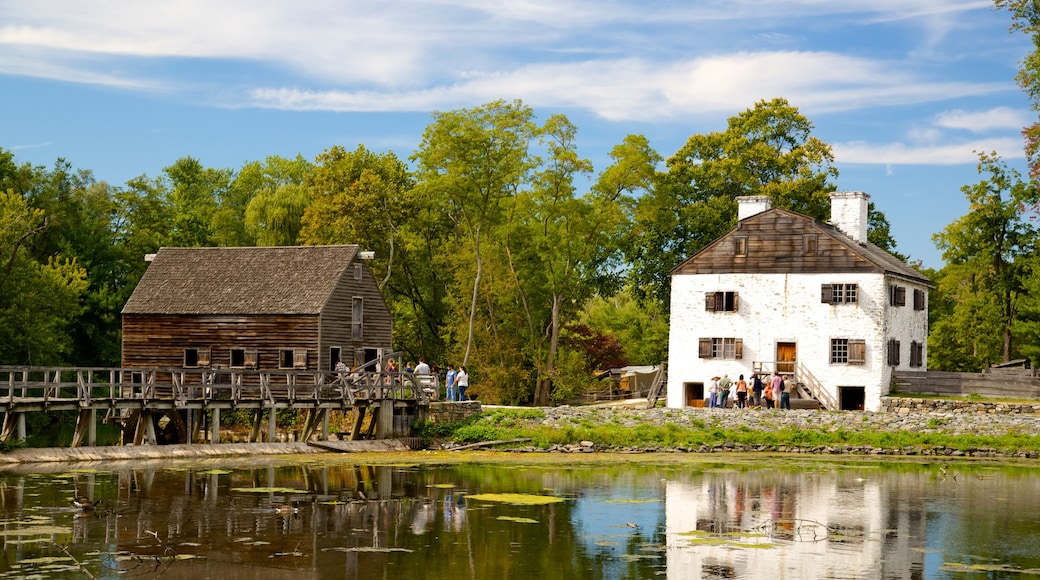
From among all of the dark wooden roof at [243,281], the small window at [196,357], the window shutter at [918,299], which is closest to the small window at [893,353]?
the window shutter at [918,299]

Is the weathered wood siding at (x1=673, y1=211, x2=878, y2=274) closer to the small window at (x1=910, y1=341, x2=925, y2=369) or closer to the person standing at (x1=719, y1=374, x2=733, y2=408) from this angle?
the small window at (x1=910, y1=341, x2=925, y2=369)

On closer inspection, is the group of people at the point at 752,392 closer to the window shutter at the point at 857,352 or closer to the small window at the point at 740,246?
the window shutter at the point at 857,352

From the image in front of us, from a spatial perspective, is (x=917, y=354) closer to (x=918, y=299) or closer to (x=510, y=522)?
(x=918, y=299)

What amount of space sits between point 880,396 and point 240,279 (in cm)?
2482

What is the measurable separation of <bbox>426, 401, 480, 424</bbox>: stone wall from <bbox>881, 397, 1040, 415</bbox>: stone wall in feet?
47.1

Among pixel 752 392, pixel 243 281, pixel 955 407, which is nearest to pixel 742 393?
pixel 752 392

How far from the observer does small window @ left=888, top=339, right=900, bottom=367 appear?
169ft

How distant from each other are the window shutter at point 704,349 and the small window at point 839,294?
15.7 ft

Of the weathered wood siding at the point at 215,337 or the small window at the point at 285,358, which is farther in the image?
the small window at the point at 285,358

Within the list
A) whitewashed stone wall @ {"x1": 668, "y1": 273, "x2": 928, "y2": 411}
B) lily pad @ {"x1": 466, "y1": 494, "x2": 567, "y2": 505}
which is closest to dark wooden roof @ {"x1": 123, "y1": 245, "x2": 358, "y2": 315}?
whitewashed stone wall @ {"x1": 668, "y1": 273, "x2": 928, "y2": 411}

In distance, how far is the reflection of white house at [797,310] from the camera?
51000 mm

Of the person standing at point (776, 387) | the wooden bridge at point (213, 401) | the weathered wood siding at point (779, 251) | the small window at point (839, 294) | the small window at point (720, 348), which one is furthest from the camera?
the small window at point (720, 348)

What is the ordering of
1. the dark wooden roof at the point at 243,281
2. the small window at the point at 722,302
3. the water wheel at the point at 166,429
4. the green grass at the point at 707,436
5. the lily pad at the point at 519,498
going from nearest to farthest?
the lily pad at the point at 519,498
the green grass at the point at 707,436
the water wheel at the point at 166,429
the dark wooden roof at the point at 243,281
the small window at the point at 722,302

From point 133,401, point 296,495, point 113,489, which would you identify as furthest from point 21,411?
point 296,495
